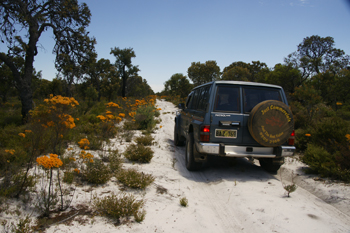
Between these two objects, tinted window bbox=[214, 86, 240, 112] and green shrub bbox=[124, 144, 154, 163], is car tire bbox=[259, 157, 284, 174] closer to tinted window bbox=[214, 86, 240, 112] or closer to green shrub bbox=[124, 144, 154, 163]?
tinted window bbox=[214, 86, 240, 112]

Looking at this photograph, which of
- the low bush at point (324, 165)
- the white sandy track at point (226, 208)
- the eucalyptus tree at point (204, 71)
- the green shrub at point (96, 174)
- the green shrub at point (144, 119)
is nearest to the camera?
the white sandy track at point (226, 208)

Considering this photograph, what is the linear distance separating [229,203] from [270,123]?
1855 millimetres

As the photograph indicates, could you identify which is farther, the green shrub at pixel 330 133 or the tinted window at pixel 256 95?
the green shrub at pixel 330 133

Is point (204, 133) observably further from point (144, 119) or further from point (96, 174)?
point (144, 119)

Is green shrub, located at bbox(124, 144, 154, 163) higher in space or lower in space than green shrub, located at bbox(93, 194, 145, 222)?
higher

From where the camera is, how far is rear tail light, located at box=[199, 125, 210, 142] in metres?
4.55

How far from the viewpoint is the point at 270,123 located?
4367 millimetres

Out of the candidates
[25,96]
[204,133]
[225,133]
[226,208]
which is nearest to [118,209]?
[226,208]

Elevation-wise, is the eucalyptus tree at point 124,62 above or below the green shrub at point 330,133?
above

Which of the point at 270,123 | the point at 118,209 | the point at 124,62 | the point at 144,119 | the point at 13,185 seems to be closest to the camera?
the point at 118,209

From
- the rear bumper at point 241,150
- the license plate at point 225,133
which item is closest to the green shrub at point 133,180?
the rear bumper at point 241,150

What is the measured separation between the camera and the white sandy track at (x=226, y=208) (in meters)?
2.95

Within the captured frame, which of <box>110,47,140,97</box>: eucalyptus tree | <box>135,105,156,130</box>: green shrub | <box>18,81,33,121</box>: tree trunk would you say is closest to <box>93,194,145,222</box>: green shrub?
<box>135,105,156,130</box>: green shrub

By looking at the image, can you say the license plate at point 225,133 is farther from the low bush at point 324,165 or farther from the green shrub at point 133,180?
the low bush at point 324,165
